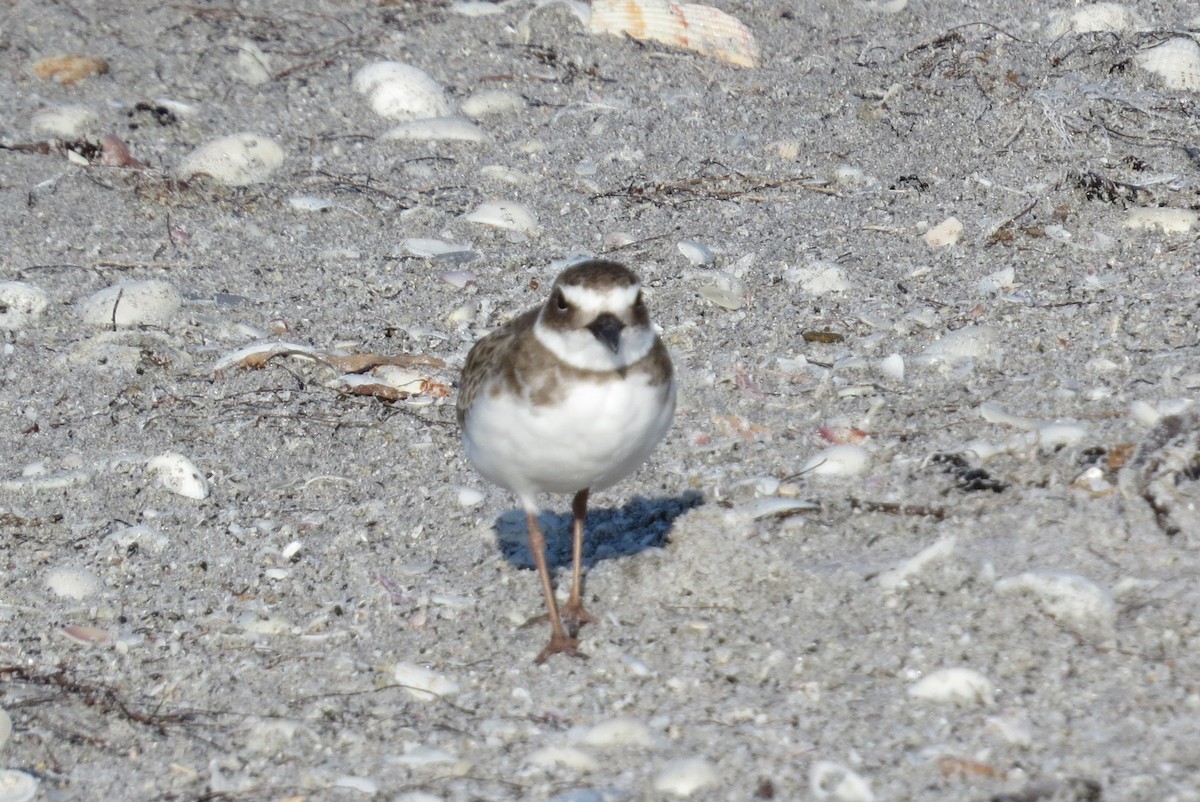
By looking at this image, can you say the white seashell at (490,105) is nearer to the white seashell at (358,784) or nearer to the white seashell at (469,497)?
the white seashell at (469,497)

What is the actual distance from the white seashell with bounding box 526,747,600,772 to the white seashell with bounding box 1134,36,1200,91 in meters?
5.68

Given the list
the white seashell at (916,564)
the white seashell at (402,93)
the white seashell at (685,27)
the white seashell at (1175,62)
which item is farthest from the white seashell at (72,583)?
the white seashell at (1175,62)

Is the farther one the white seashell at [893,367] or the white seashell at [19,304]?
the white seashell at [19,304]

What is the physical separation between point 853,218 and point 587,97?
235cm

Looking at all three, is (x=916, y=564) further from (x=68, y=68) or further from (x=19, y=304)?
(x=68, y=68)

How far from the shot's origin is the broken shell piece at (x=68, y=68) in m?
8.69

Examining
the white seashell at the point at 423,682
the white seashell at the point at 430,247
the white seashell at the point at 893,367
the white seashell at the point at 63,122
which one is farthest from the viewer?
the white seashell at the point at 63,122

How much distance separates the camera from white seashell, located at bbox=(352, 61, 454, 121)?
27.1 feet

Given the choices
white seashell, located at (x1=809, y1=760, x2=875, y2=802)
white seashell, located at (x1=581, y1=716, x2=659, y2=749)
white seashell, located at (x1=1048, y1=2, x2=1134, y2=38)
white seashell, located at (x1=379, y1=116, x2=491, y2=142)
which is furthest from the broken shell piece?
white seashell, located at (x1=809, y1=760, x2=875, y2=802)

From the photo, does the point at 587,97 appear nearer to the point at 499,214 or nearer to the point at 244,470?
the point at 499,214

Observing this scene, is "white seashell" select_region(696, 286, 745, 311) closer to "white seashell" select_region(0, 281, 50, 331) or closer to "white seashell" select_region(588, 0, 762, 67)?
"white seashell" select_region(0, 281, 50, 331)

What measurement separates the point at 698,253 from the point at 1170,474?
8.67 ft

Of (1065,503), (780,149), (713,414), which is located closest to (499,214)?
(780,149)

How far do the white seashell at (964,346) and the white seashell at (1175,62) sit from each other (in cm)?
304
